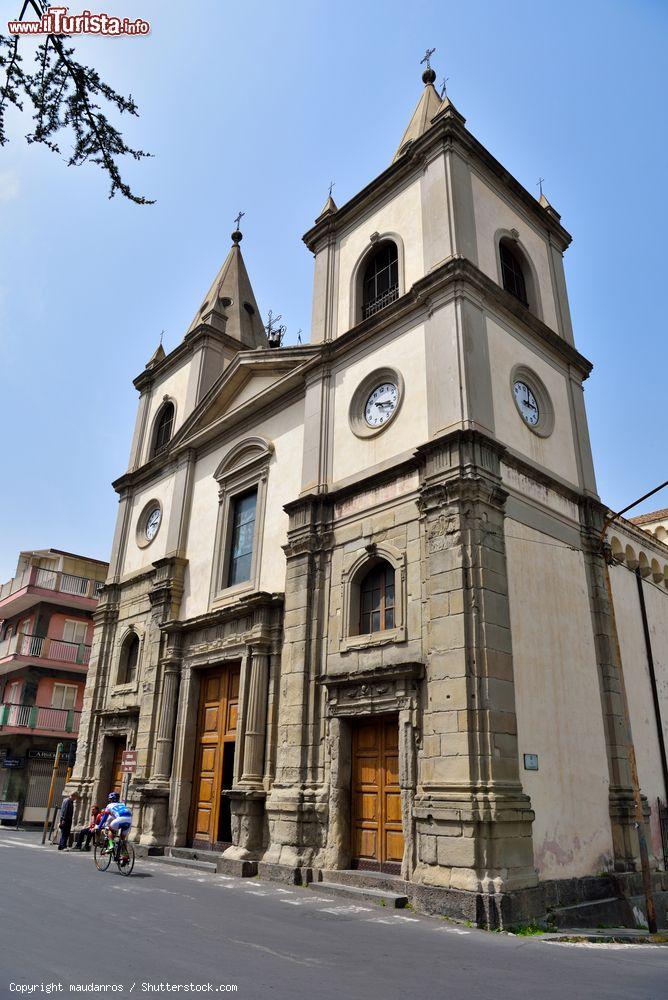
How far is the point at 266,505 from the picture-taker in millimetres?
17859

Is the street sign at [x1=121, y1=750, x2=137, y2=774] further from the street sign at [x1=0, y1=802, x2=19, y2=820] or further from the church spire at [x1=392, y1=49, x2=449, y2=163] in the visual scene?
the church spire at [x1=392, y1=49, x2=449, y2=163]

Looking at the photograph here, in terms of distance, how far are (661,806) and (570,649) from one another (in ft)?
15.3

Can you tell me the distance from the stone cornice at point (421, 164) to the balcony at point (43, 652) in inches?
831

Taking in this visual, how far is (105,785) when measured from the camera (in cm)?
2112

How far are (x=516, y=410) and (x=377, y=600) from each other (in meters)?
4.87

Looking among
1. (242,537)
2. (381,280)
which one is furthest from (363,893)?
(381,280)

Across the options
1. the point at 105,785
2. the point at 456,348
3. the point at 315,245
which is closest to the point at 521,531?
the point at 456,348

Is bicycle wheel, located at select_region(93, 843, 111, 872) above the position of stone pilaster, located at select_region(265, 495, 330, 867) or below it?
below

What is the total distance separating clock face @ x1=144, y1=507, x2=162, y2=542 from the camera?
2283 cm

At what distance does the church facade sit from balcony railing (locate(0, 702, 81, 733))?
915cm

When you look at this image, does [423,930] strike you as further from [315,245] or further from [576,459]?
[315,245]

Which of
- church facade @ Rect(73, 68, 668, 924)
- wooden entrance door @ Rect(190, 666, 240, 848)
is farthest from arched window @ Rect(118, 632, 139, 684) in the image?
wooden entrance door @ Rect(190, 666, 240, 848)

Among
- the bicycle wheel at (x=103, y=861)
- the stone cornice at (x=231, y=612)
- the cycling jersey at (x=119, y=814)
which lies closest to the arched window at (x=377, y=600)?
the stone cornice at (x=231, y=612)

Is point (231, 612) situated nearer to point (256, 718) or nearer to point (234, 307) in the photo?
point (256, 718)
